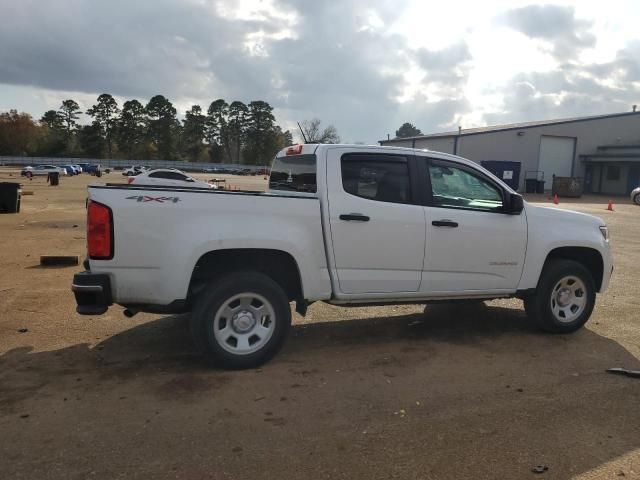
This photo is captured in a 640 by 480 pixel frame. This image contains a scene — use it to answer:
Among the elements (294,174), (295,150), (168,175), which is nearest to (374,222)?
(294,174)

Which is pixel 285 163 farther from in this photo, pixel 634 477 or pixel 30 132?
pixel 30 132

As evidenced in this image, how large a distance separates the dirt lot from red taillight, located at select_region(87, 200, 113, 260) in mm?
1072

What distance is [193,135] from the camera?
115312mm

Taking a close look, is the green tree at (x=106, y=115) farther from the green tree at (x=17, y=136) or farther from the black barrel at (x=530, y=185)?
the black barrel at (x=530, y=185)

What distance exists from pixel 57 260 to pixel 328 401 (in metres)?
6.71

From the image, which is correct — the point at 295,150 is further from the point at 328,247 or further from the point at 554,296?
the point at 554,296

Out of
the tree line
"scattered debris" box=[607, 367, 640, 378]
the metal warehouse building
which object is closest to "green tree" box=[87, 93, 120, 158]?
the tree line

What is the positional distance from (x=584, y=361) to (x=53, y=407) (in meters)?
4.60

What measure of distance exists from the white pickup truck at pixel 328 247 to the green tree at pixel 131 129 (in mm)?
113311

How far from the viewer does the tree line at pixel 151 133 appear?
10419 centimetres

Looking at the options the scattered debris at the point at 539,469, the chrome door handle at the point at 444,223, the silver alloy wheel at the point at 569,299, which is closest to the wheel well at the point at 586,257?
the silver alloy wheel at the point at 569,299

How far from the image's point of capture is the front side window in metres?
5.29

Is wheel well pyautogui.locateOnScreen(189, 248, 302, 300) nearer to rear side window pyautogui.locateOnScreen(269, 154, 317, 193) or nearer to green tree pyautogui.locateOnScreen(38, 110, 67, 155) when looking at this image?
rear side window pyautogui.locateOnScreen(269, 154, 317, 193)

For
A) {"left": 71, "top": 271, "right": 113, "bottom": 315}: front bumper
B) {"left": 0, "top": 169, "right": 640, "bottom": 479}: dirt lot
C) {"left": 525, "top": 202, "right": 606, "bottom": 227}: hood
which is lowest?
{"left": 0, "top": 169, "right": 640, "bottom": 479}: dirt lot
